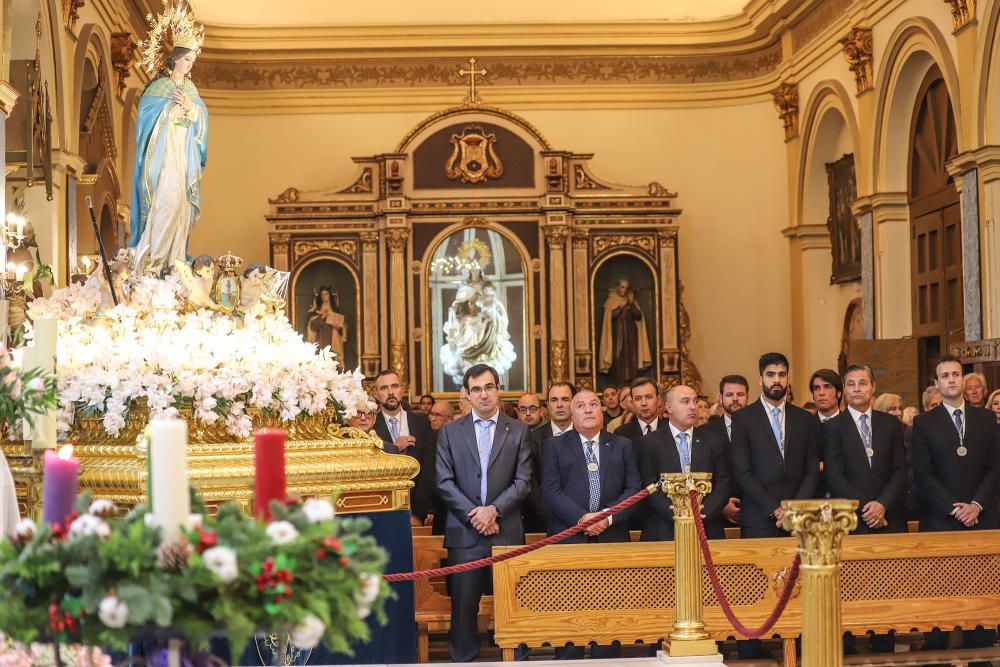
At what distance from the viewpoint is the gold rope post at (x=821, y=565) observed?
11.6 ft

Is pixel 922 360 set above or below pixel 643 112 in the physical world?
below

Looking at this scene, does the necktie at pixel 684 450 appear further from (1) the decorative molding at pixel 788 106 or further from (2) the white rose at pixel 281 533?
(1) the decorative molding at pixel 788 106

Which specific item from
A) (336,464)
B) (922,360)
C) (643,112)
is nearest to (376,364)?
(643,112)

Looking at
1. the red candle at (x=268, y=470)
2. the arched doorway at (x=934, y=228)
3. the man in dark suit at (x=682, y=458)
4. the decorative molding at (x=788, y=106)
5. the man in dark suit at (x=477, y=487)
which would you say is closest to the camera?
the red candle at (x=268, y=470)

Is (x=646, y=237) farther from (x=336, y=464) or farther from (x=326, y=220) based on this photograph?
(x=336, y=464)

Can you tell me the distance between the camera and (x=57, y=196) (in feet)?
37.9

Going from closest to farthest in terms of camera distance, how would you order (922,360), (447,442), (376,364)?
(447,442) → (922,360) → (376,364)

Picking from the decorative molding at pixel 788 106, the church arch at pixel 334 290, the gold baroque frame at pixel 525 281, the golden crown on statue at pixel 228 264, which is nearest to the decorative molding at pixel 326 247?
the church arch at pixel 334 290

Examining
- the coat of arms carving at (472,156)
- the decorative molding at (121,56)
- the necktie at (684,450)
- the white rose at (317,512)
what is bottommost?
the necktie at (684,450)

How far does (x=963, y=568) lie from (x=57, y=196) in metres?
8.39

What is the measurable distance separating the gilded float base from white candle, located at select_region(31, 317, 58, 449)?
7.03 ft

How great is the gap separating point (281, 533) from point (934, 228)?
40.6 ft

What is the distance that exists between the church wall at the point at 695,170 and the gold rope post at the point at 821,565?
1434cm

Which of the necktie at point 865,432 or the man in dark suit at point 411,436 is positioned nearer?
the necktie at point 865,432
